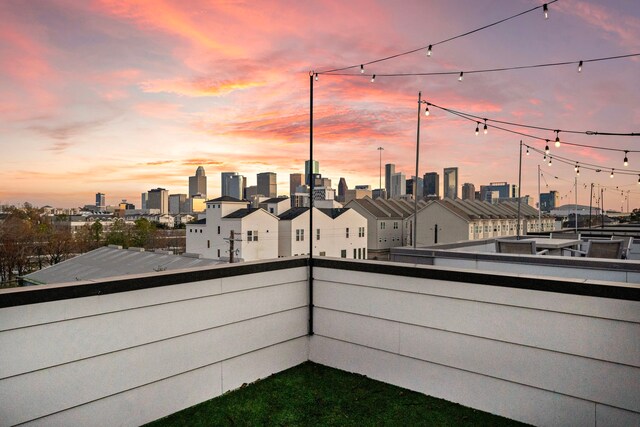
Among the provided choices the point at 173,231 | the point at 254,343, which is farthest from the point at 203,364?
the point at 173,231

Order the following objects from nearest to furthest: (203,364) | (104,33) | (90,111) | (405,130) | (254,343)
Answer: (203,364) < (254,343) < (104,33) < (90,111) < (405,130)

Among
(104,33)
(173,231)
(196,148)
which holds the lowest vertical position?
(173,231)

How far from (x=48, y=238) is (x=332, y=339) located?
1569 inches

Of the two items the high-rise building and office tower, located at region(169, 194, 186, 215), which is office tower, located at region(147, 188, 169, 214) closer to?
office tower, located at region(169, 194, 186, 215)

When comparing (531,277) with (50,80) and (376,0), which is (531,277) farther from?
(50,80)

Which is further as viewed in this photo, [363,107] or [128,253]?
[128,253]

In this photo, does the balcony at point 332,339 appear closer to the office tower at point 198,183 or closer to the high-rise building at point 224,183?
the high-rise building at point 224,183

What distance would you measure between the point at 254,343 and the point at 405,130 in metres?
16.1

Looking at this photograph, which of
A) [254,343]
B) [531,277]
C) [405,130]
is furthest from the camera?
[405,130]

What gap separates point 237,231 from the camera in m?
27.6

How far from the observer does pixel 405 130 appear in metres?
18.2

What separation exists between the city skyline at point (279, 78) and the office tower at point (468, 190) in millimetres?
25679

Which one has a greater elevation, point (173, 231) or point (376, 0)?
point (376, 0)

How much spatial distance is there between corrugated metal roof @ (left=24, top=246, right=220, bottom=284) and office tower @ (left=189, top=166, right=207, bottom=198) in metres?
19.0
